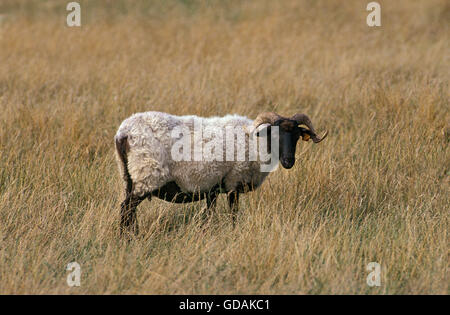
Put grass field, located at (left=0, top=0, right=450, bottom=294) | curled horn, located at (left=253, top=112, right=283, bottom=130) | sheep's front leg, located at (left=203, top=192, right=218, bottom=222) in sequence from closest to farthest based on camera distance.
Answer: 1. grass field, located at (left=0, top=0, right=450, bottom=294)
2. curled horn, located at (left=253, top=112, right=283, bottom=130)
3. sheep's front leg, located at (left=203, top=192, right=218, bottom=222)

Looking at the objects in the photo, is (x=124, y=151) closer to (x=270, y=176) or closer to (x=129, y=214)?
(x=129, y=214)

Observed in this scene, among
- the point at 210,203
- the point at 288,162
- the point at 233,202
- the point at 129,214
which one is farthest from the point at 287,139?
the point at 129,214

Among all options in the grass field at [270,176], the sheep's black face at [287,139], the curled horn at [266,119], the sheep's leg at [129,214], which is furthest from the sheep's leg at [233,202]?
the sheep's leg at [129,214]

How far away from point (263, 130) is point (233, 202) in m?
0.76

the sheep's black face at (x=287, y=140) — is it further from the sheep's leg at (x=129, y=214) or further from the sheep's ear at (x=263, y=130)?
the sheep's leg at (x=129, y=214)

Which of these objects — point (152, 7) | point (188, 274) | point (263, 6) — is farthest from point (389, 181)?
point (152, 7)

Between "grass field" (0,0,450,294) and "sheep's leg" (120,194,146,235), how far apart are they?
0.33 feet

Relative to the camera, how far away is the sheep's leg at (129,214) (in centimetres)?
519

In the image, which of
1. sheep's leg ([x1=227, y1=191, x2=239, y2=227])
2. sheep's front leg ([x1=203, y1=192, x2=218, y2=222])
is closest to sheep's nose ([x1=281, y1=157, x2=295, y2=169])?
sheep's leg ([x1=227, y1=191, x2=239, y2=227])

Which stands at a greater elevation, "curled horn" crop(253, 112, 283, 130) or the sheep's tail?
"curled horn" crop(253, 112, 283, 130)

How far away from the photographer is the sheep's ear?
17.3 ft

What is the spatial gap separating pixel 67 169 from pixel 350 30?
8.12 m

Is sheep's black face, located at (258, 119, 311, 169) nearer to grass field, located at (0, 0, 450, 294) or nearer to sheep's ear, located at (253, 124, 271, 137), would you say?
sheep's ear, located at (253, 124, 271, 137)

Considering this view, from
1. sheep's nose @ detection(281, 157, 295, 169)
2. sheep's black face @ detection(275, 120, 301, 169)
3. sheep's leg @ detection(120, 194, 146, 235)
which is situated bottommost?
sheep's leg @ detection(120, 194, 146, 235)
